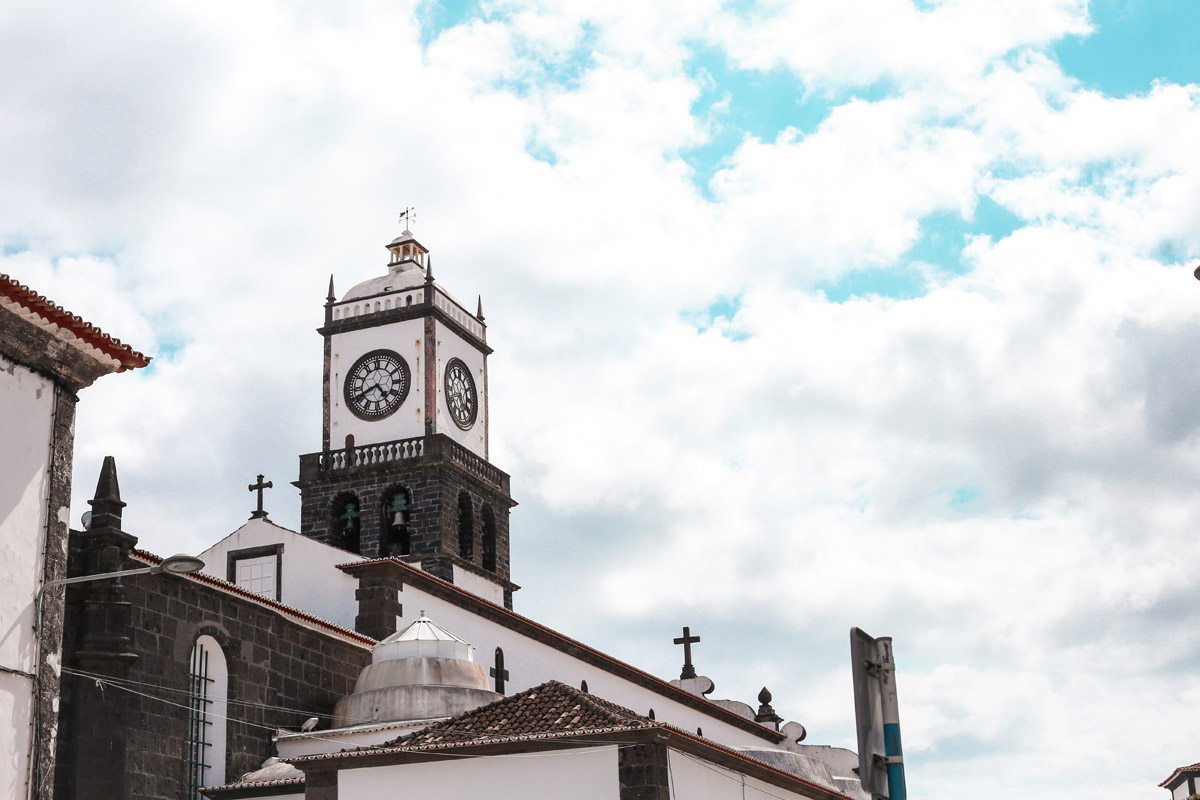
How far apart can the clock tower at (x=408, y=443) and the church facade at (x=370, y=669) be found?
0.24 ft

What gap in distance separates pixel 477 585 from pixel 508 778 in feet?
71.9

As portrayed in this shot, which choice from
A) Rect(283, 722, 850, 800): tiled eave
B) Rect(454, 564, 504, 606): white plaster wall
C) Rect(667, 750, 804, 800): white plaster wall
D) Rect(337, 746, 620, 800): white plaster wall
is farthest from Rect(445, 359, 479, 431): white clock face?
Rect(337, 746, 620, 800): white plaster wall

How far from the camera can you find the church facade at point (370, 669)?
20.0 meters

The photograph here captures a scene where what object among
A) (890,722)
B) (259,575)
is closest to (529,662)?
(259,575)

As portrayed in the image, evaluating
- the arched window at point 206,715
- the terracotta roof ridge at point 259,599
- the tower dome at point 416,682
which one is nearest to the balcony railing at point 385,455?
the terracotta roof ridge at point 259,599

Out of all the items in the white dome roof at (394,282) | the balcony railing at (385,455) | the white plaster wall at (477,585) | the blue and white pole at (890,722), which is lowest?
the blue and white pole at (890,722)

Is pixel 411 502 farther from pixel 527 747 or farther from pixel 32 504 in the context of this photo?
pixel 32 504

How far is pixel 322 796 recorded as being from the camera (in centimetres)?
2094

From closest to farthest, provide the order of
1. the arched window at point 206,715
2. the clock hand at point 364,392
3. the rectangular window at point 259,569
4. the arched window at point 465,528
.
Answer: the arched window at point 206,715 < the rectangular window at point 259,569 < the arched window at point 465,528 < the clock hand at point 364,392

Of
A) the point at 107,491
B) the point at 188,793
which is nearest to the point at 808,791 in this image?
the point at 188,793

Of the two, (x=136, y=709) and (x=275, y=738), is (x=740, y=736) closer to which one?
(x=275, y=738)

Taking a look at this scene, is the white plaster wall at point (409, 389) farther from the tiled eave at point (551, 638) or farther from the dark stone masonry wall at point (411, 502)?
the tiled eave at point (551, 638)

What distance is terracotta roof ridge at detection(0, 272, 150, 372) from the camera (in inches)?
616

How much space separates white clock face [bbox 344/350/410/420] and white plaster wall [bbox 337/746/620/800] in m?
22.8
